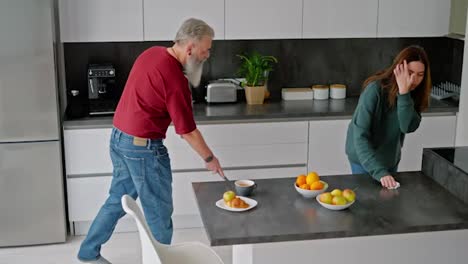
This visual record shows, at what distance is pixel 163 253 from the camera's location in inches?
111

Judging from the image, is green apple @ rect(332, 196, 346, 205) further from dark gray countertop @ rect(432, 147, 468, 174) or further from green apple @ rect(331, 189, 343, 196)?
dark gray countertop @ rect(432, 147, 468, 174)

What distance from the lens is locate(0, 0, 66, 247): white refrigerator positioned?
4027mm

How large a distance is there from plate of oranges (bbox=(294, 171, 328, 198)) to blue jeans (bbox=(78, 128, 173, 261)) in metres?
0.97

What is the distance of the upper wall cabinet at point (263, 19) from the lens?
4590 mm

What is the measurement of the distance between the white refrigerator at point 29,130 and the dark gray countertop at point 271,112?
22 cm

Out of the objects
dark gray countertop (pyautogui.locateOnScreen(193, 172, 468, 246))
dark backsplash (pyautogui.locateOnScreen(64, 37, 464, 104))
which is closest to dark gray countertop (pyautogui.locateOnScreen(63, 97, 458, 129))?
dark backsplash (pyautogui.locateOnScreen(64, 37, 464, 104))

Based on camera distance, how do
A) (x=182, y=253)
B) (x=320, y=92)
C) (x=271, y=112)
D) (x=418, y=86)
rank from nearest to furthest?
(x=182, y=253), (x=418, y=86), (x=271, y=112), (x=320, y=92)

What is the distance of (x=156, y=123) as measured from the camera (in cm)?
364

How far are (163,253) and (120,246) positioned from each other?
1671mm

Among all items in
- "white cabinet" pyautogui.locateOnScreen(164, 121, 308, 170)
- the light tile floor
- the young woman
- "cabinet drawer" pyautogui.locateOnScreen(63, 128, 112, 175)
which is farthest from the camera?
"white cabinet" pyautogui.locateOnScreen(164, 121, 308, 170)

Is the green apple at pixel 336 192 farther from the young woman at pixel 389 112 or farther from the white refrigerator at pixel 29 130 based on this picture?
the white refrigerator at pixel 29 130

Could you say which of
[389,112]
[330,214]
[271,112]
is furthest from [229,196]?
[271,112]

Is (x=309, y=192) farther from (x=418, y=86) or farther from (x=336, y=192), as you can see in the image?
(x=418, y=86)

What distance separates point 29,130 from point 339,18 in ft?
7.11
